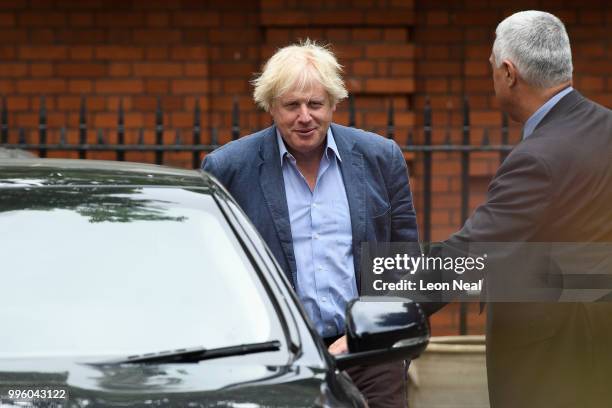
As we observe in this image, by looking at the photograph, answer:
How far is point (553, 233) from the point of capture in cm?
361

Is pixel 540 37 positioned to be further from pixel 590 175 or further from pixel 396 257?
pixel 396 257

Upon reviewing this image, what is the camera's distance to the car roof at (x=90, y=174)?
3.27 meters

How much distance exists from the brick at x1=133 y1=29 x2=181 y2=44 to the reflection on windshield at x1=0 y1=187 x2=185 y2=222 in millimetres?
4725

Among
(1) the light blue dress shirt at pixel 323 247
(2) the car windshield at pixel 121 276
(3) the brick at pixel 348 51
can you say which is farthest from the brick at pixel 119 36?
(2) the car windshield at pixel 121 276

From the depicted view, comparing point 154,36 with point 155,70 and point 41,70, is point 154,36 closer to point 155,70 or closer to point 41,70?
point 155,70

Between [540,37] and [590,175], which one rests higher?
[540,37]

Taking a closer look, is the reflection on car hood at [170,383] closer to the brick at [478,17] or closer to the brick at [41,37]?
the brick at [41,37]

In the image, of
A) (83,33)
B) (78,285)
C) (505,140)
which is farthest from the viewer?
(83,33)

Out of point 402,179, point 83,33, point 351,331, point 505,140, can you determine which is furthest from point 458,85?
point 351,331

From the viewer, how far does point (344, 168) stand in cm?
402

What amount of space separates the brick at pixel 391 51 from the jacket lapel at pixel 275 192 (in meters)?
3.73

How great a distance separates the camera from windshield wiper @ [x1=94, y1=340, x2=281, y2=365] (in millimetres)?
2748

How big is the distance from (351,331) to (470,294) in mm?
1110

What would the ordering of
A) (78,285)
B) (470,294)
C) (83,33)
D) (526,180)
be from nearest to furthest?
1. (78,285)
2. (526,180)
3. (470,294)
4. (83,33)
